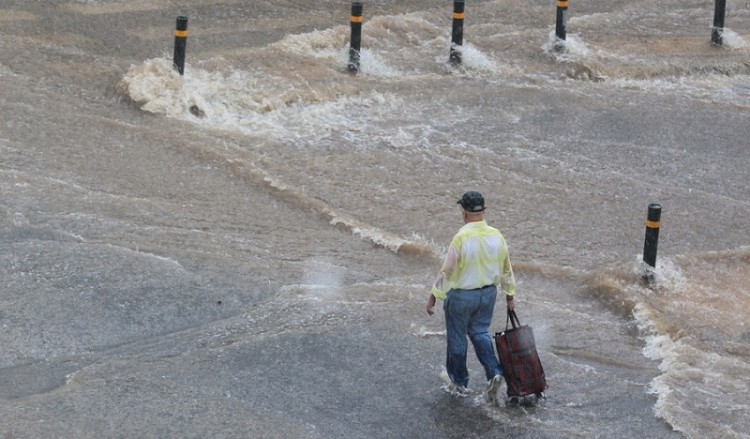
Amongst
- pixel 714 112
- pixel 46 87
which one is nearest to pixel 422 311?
pixel 46 87

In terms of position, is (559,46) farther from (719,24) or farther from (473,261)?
(473,261)

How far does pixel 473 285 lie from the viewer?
27.2ft

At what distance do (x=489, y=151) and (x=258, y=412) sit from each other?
6999 mm

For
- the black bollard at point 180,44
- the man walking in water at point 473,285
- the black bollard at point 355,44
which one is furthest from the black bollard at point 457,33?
the man walking in water at point 473,285

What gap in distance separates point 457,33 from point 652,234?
23.6ft

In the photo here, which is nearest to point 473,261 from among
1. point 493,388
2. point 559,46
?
point 493,388

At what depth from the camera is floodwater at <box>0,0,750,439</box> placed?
8.55 metres

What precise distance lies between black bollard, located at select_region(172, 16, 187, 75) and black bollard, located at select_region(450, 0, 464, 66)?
14.2 ft

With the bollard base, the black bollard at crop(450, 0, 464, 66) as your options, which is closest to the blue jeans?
the black bollard at crop(450, 0, 464, 66)

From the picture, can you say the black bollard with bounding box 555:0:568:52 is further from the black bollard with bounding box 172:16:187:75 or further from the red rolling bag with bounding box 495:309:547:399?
the red rolling bag with bounding box 495:309:547:399

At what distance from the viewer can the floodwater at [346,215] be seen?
8.55 meters

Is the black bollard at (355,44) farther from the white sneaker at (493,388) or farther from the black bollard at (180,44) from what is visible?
the white sneaker at (493,388)

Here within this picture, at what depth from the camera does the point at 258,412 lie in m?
8.23

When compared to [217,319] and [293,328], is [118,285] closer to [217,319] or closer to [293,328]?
[217,319]
